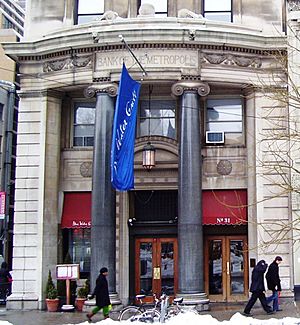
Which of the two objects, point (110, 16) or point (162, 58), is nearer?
point (162, 58)

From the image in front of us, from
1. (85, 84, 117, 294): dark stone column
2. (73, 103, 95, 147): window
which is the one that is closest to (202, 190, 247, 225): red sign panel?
(85, 84, 117, 294): dark stone column

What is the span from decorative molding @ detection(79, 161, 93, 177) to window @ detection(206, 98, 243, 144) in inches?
186

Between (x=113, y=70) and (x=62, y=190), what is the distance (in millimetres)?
5197

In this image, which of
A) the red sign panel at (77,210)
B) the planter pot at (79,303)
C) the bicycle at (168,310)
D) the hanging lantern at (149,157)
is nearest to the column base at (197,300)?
the bicycle at (168,310)

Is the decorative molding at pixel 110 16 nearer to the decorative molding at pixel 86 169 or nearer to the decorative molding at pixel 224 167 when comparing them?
the decorative molding at pixel 86 169

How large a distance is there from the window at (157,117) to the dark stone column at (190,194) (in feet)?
7.33

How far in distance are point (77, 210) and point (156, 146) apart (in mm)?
3880

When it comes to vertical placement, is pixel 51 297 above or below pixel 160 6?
below

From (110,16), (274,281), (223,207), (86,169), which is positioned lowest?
(274,281)

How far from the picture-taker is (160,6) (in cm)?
2475

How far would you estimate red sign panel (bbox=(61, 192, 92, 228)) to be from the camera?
24188 millimetres

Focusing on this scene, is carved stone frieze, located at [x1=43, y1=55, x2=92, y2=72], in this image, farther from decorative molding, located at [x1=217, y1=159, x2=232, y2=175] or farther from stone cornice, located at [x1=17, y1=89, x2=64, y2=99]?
decorative molding, located at [x1=217, y1=159, x2=232, y2=175]

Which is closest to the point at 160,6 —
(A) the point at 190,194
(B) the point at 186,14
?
(B) the point at 186,14

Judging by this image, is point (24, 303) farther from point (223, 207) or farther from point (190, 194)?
point (223, 207)
